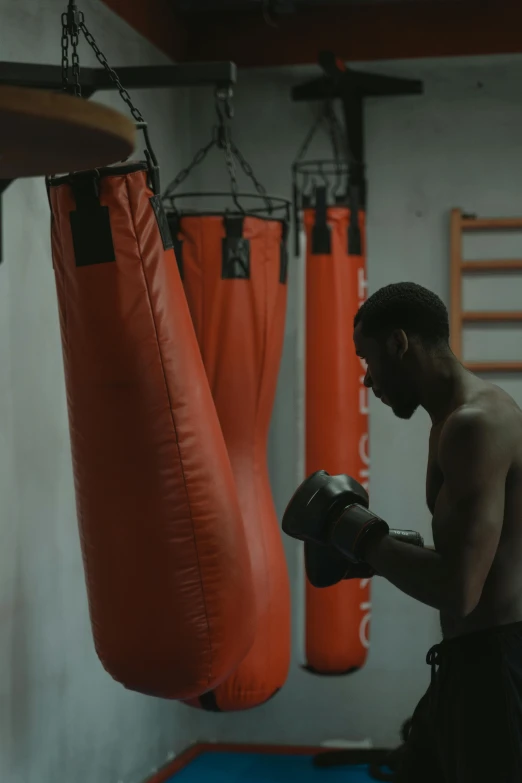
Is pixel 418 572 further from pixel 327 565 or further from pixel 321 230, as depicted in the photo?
pixel 321 230

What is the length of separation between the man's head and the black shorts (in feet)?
1.52

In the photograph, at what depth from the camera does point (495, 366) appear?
13.7 feet

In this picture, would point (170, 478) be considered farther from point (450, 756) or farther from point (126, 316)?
point (450, 756)

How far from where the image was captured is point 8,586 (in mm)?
2766

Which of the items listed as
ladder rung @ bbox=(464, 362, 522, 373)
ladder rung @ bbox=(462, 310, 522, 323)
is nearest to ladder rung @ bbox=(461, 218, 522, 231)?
ladder rung @ bbox=(462, 310, 522, 323)

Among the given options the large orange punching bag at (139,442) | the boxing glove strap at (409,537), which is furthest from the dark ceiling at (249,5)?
the boxing glove strap at (409,537)

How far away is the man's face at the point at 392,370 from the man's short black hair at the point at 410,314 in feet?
0.08

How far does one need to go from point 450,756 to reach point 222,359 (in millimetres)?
1308

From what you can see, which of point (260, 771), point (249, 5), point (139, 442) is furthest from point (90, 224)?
point (260, 771)

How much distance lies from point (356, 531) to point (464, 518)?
0.25m

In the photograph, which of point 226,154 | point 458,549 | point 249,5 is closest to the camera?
point 458,549

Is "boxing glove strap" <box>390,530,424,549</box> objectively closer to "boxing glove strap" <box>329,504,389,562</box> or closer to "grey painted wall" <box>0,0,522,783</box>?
"boxing glove strap" <box>329,504,389,562</box>

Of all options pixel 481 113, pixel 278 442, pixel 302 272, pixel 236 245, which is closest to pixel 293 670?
pixel 278 442

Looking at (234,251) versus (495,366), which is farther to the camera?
(495,366)
